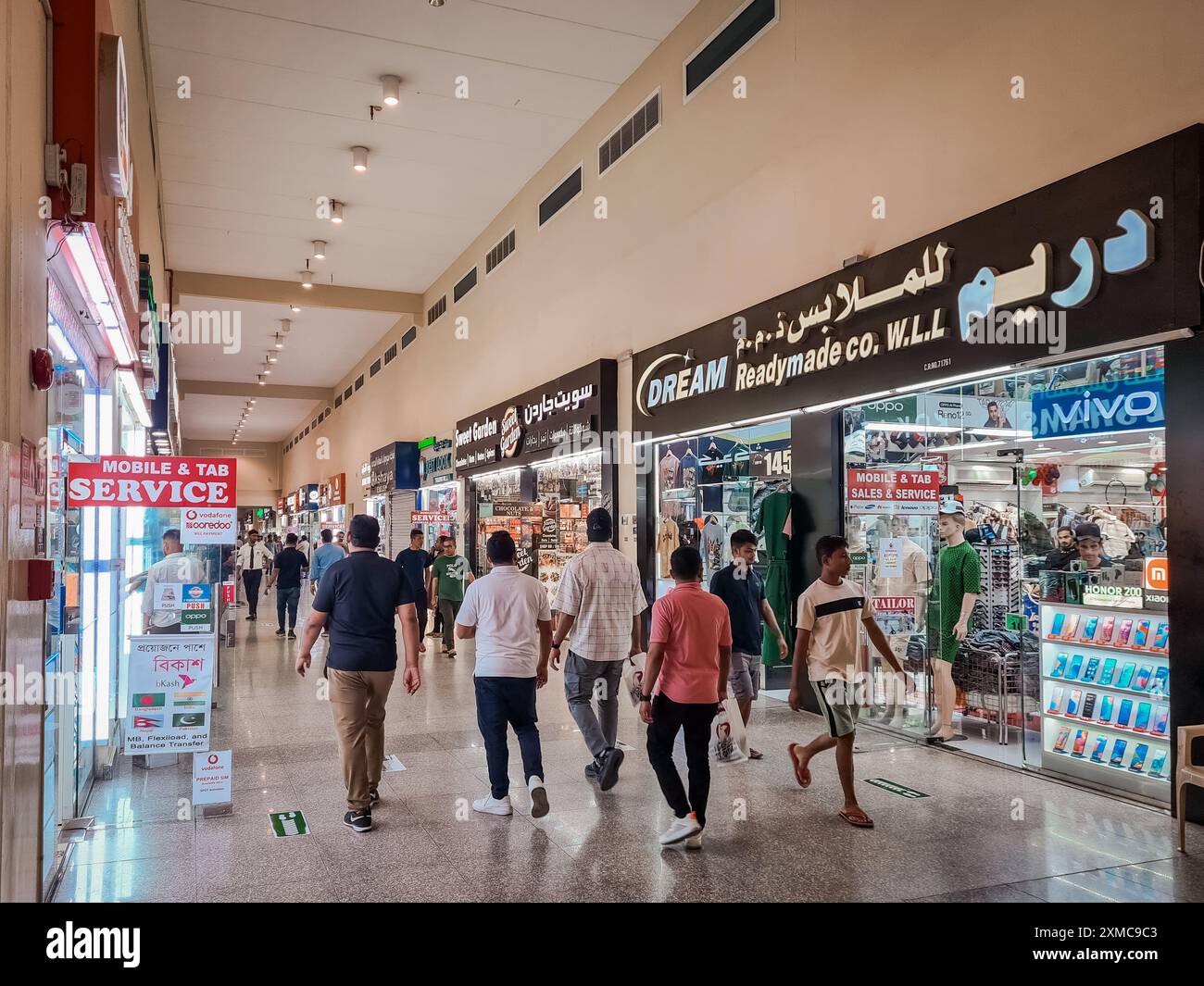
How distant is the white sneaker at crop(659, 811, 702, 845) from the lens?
437cm

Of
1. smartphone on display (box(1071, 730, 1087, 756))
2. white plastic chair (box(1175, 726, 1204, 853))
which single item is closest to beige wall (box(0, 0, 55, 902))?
white plastic chair (box(1175, 726, 1204, 853))

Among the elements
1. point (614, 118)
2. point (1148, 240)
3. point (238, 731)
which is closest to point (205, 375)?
point (614, 118)

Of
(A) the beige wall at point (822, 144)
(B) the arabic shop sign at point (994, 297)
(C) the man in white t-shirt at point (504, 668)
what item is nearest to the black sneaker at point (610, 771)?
(C) the man in white t-shirt at point (504, 668)

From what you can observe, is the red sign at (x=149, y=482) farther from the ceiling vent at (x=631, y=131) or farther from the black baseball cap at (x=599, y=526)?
the ceiling vent at (x=631, y=131)

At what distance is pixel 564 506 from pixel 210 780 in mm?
8151

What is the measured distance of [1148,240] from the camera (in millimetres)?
4582

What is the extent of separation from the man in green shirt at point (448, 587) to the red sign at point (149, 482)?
21.8 ft

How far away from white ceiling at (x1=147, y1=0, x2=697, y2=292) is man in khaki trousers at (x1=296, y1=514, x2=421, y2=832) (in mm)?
6398

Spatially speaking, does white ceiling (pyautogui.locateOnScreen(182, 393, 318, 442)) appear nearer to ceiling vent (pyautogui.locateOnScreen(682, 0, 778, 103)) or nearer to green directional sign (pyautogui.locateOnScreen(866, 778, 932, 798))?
ceiling vent (pyautogui.locateOnScreen(682, 0, 778, 103))

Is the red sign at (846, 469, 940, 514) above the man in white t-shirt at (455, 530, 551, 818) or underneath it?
above

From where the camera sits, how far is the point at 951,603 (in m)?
6.70

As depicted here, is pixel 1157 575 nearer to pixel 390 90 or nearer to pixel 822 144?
pixel 822 144

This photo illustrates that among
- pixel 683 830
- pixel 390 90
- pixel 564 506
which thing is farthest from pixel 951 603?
pixel 390 90

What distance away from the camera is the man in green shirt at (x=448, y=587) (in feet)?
37.2
